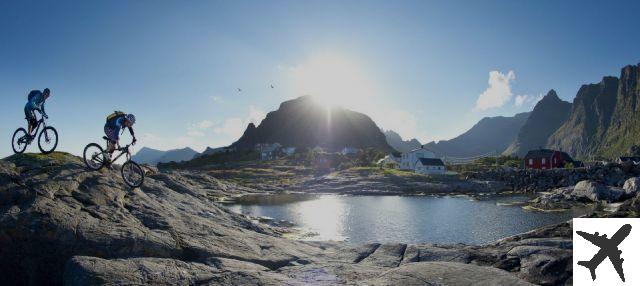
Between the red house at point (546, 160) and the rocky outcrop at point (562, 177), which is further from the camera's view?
the red house at point (546, 160)

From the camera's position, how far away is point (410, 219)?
67.9 m

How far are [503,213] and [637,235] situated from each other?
59.6 meters

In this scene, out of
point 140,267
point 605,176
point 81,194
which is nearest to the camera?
point 140,267

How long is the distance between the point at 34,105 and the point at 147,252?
13511mm

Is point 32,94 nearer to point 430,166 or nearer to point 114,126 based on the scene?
point 114,126

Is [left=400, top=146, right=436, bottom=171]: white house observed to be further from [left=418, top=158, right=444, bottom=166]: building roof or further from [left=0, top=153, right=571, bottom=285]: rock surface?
[left=0, top=153, right=571, bottom=285]: rock surface

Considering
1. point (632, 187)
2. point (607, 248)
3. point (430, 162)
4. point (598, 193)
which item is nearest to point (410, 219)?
point (598, 193)

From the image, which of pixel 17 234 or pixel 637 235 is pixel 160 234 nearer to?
pixel 17 234

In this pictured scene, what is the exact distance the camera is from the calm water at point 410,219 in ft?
174

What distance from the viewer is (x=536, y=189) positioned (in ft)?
404

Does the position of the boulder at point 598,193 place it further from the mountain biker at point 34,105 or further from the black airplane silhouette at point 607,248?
the mountain biker at point 34,105

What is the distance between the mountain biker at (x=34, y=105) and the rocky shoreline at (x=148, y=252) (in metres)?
3.03

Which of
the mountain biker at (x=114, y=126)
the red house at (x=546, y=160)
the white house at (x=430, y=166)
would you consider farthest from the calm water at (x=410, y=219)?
the red house at (x=546, y=160)

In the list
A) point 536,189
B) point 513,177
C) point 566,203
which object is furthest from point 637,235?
point 513,177
